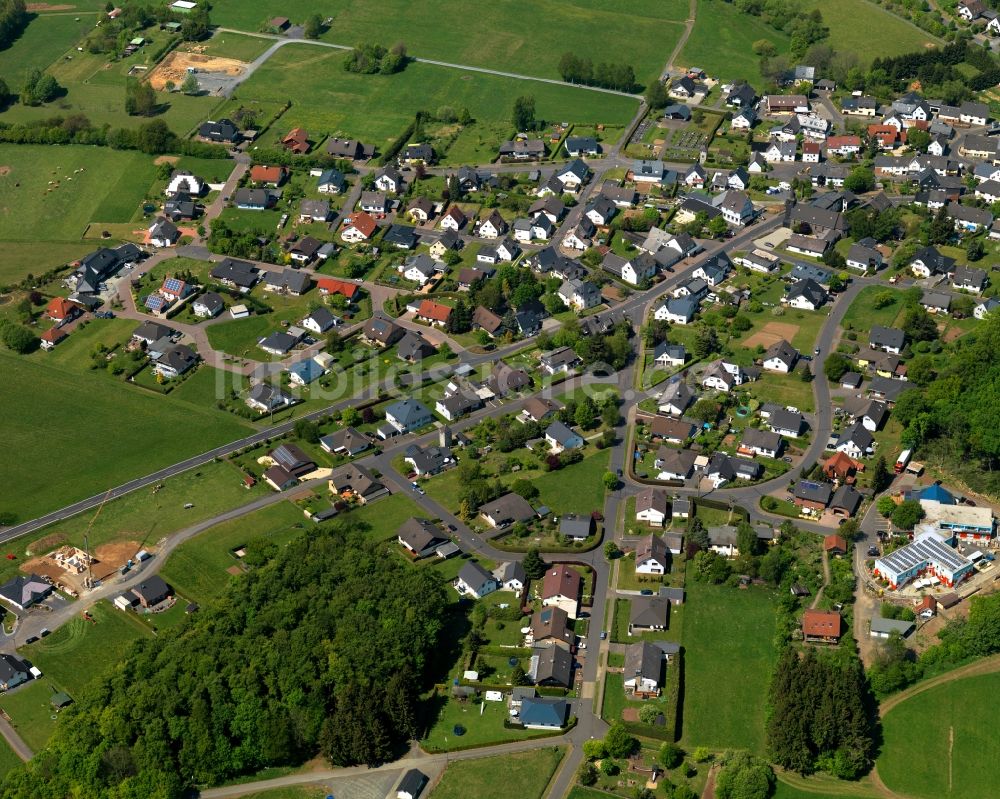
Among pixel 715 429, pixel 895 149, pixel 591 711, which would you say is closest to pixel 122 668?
pixel 591 711

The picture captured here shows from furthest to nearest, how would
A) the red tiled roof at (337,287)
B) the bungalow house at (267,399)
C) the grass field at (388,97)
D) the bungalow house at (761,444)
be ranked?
the grass field at (388,97)
the red tiled roof at (337,287)
the bungalow house at (267,399)
the bungalow house at (761,444)

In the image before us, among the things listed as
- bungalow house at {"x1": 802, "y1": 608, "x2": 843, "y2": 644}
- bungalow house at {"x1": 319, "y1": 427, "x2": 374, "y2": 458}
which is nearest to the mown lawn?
bungalow house at {"x1": 319, "y1": 427, "x2": 374, "y2": 458}

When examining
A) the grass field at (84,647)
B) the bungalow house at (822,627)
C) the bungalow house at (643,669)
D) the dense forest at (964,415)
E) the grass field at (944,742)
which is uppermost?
the dense forest at (964,415)

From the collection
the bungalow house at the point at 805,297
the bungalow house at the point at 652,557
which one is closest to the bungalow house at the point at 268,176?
the bungalow house at the point at 805,297

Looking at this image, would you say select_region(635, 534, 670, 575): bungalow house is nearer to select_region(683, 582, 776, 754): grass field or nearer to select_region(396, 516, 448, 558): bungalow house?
select_region(683, 582, 776, 754): grass field

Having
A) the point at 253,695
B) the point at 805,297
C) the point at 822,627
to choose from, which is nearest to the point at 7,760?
the point at 253,695

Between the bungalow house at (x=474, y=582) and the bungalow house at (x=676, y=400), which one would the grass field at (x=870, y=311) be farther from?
the bungalow house at (x=474, y=582)
